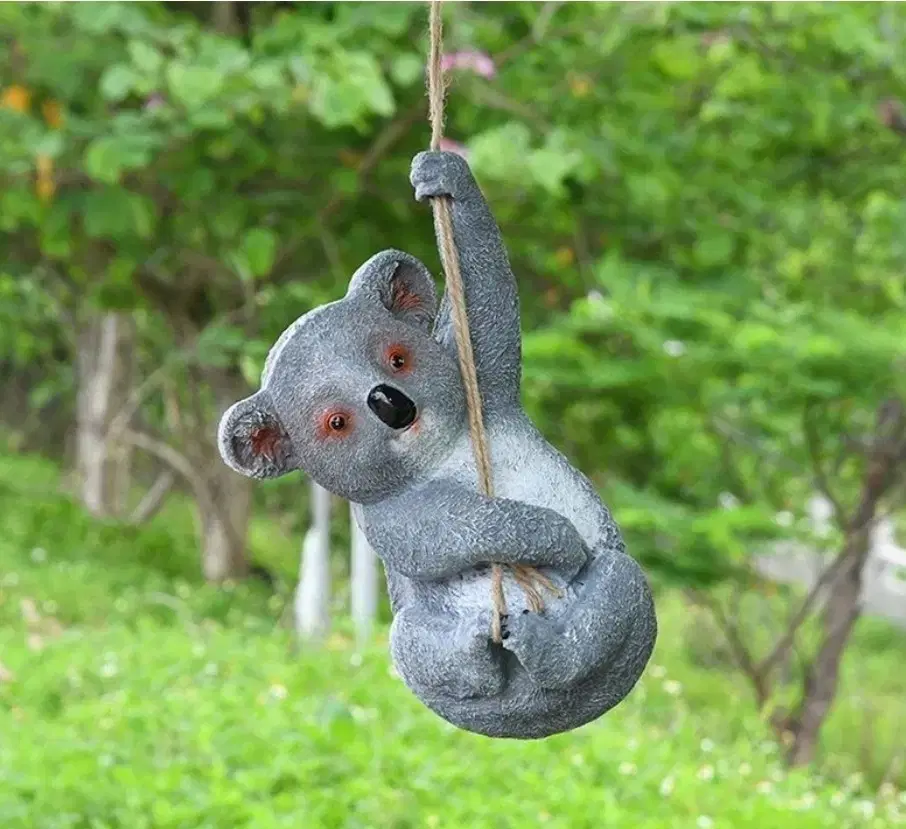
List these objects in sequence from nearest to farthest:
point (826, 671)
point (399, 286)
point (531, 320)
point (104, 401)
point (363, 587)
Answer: point (399, 286) < point (826, 671) < point (363, 587) < point (531, 320) < point (104, 401)

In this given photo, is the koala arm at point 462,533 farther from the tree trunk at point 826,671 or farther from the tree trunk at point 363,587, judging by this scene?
the tree trunk at point 826,671

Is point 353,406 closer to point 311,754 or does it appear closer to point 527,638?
point 527,638

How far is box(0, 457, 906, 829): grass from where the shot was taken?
2486mm

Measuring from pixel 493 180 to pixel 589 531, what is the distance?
198 centimetres

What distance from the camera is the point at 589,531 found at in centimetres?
110

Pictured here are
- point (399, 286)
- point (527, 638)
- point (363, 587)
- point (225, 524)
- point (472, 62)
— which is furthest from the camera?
point (225, 524)

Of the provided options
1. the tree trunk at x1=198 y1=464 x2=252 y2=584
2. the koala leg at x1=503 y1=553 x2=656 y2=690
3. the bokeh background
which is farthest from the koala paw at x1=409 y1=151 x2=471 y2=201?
the tree trunk at x1=198 y1=464 x2=252 y2=584

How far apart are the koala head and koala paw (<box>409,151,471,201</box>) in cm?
10

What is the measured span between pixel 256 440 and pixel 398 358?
0.50ft

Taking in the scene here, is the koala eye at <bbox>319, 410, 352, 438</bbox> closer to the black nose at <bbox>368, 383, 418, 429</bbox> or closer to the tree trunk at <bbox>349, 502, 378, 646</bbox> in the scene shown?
the black nose at <bbox>368, 383, 418, 429</bbox>

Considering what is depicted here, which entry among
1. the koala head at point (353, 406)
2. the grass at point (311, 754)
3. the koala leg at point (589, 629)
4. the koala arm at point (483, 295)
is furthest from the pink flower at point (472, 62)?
the koala leg at point (589, 629)

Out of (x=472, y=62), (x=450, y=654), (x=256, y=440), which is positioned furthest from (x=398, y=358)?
(x=472, y=62)

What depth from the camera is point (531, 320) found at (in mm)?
4305

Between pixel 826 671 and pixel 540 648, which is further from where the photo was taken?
pixel 826 671
